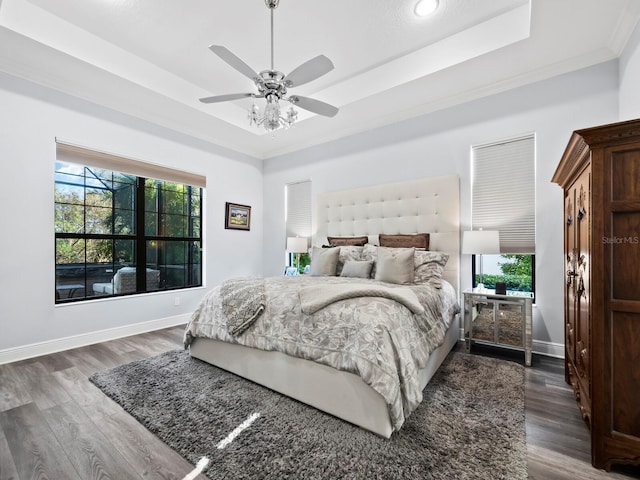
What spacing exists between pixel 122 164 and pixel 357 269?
319 centimetres

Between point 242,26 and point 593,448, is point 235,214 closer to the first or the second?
point 242,26

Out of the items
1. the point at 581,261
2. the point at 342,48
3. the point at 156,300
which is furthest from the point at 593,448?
the point at 156,300

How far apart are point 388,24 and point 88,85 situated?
3.20m

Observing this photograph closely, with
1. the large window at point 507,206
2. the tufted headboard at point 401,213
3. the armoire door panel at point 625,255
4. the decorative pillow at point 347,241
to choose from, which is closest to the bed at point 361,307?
the tufted headboard at point 401,213

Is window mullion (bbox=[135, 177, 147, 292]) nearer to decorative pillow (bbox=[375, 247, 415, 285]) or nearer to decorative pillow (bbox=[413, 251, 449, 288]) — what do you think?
decorative pillow (bbox=[375, 247, 415, 285])

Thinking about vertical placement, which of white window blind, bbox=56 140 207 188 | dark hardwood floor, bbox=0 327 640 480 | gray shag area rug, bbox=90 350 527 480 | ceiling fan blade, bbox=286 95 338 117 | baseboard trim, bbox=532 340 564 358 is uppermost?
ceiling fan blade, bbox=286 95 338 117

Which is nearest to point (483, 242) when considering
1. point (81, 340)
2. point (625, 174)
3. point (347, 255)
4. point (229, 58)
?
point (347, 255)

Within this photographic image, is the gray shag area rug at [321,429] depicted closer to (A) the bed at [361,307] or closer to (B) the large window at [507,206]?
(A) the bed at [361,307]

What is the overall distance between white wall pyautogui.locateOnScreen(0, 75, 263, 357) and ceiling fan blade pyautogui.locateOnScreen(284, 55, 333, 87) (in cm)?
263

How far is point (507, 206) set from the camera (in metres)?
3.15

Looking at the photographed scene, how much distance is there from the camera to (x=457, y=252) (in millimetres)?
3371

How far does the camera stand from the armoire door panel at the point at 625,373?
1339mm

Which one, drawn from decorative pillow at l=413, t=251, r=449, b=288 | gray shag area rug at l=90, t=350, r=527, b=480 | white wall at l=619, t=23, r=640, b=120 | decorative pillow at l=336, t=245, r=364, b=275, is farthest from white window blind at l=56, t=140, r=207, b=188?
white wall at l=619, t=23, r=640, b=120

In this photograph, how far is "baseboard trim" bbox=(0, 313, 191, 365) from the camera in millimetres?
2828
